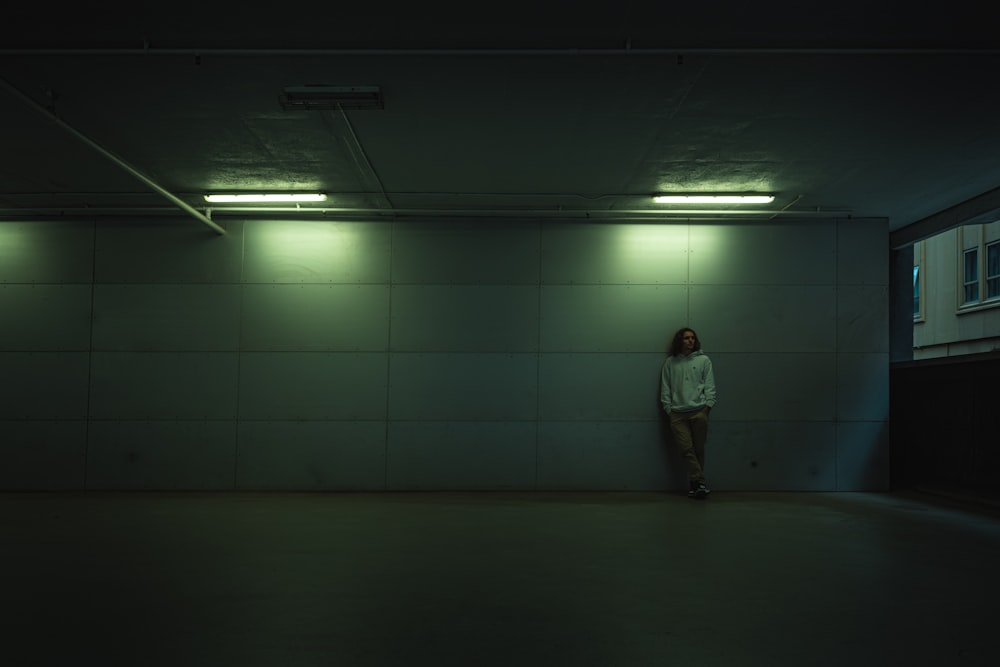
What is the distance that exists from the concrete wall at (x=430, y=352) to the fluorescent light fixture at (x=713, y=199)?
0.76 m

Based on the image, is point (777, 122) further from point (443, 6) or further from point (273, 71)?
point (273, 71)

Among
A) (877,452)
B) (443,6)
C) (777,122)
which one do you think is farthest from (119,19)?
(877,452)

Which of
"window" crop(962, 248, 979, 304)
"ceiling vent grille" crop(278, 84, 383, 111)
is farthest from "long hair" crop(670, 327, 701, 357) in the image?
"window" crop(962, 248, 979, 304)

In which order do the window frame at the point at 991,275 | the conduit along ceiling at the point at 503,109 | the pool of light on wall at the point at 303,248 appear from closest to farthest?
1. the conduit along ceiling at the point at 503,109
2. the pool of light on wall at the point at 303,248
3. the window frame at the point at 991,275

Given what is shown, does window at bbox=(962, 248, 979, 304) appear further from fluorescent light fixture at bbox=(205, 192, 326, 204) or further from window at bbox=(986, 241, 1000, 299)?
fluorescent light fixture at bbox=(205, 192, 326, 204)

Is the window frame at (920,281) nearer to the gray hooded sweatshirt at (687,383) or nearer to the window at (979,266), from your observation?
the window at (979,266)

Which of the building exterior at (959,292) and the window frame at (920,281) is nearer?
the building exterior at (959,292)

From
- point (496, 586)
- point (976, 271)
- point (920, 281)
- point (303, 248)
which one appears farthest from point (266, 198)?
point (920, 281)

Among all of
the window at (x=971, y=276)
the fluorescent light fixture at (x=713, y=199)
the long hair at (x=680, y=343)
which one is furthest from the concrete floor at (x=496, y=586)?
the window at (x=971, y=276)

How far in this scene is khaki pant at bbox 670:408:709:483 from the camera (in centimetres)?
841

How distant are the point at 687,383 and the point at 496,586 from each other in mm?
4827

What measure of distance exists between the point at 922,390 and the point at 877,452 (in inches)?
41.5

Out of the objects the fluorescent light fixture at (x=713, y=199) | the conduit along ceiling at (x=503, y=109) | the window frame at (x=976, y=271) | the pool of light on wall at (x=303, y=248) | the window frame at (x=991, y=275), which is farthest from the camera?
the window frame at (x=976, y=271)

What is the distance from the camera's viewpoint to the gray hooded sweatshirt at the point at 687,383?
8484 millimetres
